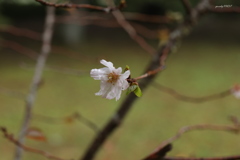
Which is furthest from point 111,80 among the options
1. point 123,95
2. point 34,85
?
point 123,95

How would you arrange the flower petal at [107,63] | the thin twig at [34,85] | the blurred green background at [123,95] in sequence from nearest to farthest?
the flower petal at [107,63] → the thin twig at [34,85] → the blurred green background at [123,95]

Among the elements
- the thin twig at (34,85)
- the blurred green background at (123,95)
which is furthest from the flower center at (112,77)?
A: the blurred green background at (123,95)

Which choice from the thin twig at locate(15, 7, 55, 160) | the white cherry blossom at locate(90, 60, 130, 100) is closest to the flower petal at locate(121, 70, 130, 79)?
the white cherry blossom at locate(90, 60, 130, 100)

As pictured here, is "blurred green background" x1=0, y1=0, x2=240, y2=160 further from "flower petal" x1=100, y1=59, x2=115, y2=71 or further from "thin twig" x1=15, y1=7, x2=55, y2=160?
"flower petal" x1=100, y1=59, x2=115, y2=71

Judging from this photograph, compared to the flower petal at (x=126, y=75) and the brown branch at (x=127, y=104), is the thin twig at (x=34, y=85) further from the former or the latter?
the flower petal at (x=126, y=75)

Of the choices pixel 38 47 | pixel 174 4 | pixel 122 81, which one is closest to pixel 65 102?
pixel 38 47

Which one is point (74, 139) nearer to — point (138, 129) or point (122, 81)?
point (138, 129)
